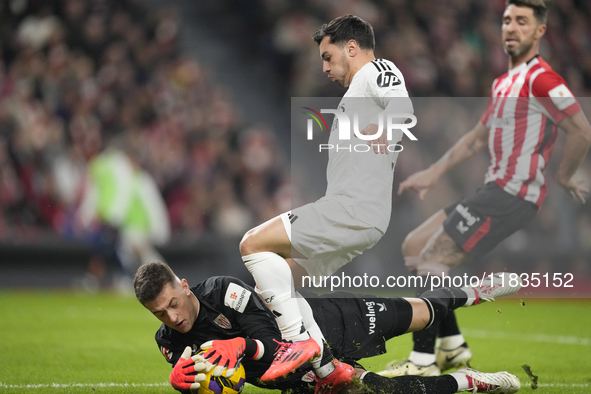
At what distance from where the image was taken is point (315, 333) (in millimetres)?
3746

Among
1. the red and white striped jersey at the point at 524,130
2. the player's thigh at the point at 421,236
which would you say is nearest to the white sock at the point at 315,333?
the player's thigh at the point at 421,236

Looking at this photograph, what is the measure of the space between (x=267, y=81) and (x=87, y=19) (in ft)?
11.8

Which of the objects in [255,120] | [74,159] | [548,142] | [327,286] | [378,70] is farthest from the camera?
[255,120]

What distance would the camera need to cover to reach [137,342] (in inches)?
246

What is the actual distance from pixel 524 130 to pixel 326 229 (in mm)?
1823

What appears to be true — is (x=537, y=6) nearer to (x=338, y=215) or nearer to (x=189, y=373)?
(x=338, y=215)

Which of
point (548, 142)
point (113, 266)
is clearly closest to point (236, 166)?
point (113, 266)

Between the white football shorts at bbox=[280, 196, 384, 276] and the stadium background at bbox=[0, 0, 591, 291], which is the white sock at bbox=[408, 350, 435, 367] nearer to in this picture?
the white football shorts at bbox=[280, 196, 384, 276]

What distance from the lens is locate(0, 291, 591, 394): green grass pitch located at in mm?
4387

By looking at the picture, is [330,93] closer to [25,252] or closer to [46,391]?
[25,252]

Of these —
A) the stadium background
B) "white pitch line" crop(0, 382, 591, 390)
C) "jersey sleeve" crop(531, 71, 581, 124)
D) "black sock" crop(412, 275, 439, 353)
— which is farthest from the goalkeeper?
the stadium background

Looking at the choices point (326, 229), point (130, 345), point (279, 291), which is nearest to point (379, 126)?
point (326, 229)

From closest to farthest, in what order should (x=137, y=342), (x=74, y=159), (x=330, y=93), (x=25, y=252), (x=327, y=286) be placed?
(x=327, y=286)
(x=137, y=342)
(x=25, y=252)
(x=74, y=159)
(x=330, y=93)

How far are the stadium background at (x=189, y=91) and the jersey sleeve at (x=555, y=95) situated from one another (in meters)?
3.66
